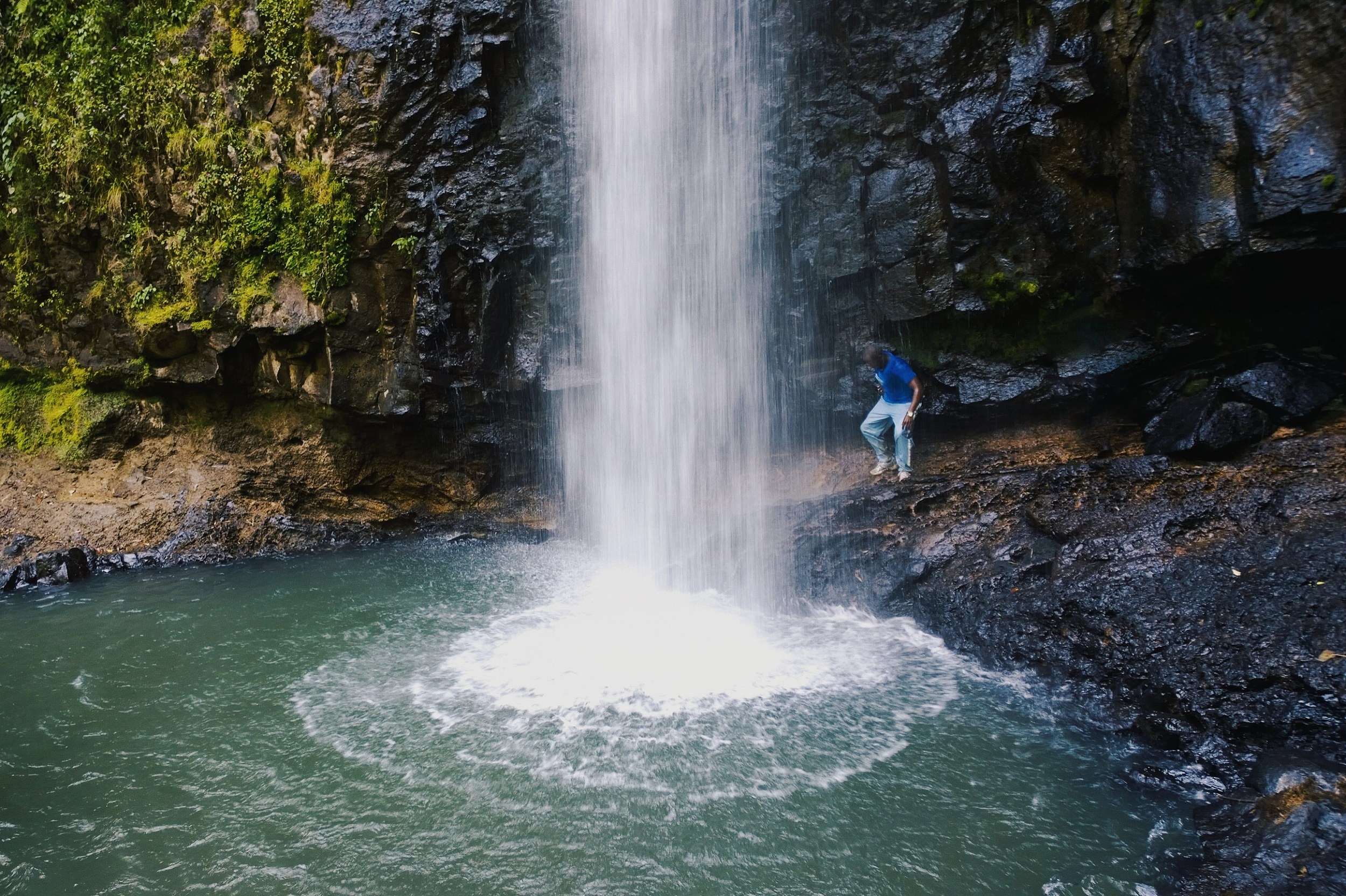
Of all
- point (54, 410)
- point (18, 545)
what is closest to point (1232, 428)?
point (18, 545)

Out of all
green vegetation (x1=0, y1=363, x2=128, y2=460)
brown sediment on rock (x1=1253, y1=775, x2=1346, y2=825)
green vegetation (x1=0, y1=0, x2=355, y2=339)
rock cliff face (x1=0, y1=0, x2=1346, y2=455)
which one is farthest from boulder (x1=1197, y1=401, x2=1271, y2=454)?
green vegetation (x1=0, y1=363, x2=128, y2=460)

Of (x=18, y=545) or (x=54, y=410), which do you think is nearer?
(x=18, y=545)

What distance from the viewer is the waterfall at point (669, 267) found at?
10.2m

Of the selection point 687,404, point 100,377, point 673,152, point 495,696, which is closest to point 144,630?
point 495,696

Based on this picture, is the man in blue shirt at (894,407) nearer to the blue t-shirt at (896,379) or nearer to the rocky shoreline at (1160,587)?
the blue t-shirt at (896,379)

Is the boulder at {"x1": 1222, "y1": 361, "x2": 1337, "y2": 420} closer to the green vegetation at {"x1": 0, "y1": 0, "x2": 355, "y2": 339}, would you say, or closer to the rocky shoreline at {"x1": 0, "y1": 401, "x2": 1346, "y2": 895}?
the rocky shoreline at {"x1": 0, "y1": 401, "x2": 1346, "y2": 895}

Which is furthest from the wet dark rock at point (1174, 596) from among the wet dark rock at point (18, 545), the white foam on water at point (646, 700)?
the wet dark rock at point (18, 545)

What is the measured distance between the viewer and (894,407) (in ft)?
Result: 29.4

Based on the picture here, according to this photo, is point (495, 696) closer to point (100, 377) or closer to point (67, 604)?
point (67, 604)

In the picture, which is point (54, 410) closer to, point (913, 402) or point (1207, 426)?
point (913, 402)

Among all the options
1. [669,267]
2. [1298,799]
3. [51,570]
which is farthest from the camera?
[669,267]

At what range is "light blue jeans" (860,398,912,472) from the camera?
350 inches

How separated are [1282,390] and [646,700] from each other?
6.77 metres

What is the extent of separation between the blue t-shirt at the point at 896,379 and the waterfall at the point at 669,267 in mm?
2246
